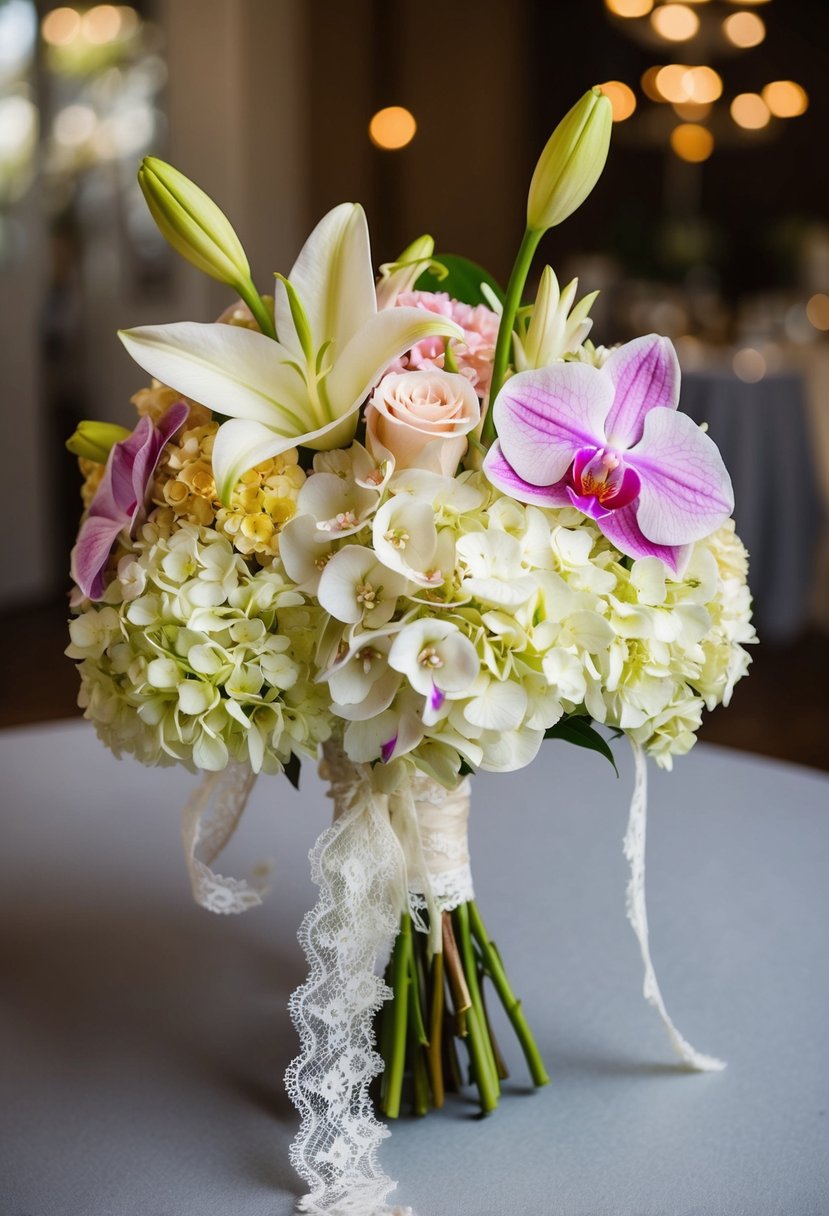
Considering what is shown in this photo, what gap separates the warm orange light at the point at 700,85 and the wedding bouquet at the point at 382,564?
480 centimetres

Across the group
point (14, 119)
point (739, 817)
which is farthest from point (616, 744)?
point (14, 119)

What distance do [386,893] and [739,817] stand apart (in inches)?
20.7

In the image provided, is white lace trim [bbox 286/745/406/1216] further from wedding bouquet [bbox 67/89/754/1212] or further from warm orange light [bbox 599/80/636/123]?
warm orange light [bbox 599/80/636/123]

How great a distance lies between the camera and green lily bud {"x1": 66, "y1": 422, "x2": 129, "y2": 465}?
73 centimetres

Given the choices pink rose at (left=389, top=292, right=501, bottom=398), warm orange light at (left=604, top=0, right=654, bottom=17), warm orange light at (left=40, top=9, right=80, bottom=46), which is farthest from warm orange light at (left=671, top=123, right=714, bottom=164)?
pink rose at (left=389, top=292, right=501, bottom=398)

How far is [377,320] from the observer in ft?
2.04

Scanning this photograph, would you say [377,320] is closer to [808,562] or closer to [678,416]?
[678,416]

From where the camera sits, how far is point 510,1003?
746 mm

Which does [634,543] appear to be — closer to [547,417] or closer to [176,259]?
[547,417]

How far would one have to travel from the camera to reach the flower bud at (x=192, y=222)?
2.10 ft

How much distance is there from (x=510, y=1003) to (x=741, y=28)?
4.62 meters

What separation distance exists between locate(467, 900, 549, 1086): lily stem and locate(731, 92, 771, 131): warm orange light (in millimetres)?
5982

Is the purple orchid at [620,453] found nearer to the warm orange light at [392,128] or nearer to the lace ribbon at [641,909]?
the lace ribbon at [641,909]

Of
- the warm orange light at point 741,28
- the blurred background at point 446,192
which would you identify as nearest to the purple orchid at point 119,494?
the blurred background at point 446,192
